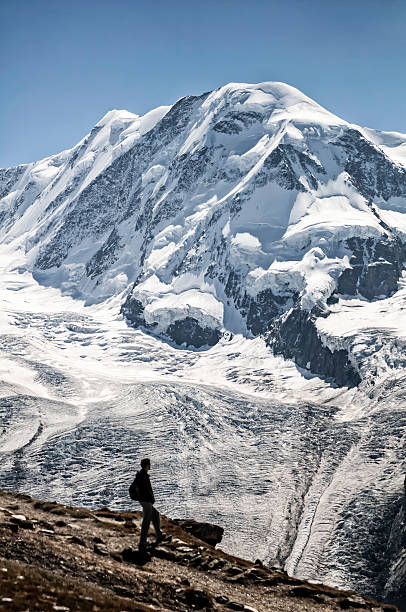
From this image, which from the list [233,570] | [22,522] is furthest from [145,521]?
[22,522]

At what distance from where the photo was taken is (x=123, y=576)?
96.6 ft

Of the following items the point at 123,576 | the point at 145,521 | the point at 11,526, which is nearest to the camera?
the point at 123,576

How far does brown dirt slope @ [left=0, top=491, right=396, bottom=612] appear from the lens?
84.1ft

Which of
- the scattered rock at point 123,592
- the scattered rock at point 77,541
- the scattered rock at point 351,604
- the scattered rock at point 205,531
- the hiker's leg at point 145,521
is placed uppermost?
the hiker's leg at point 145,521

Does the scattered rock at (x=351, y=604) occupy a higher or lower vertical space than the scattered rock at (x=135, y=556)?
higher

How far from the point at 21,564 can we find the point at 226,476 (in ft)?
456

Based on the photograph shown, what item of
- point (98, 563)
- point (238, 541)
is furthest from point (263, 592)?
point (238, 541)

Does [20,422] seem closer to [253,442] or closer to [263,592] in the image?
[253,442]

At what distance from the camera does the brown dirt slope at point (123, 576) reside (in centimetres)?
2562

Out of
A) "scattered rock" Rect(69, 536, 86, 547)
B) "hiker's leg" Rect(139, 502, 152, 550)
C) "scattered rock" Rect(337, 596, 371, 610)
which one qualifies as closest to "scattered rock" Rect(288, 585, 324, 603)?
"scattered rock" Rect(337, 596, 371, 610)

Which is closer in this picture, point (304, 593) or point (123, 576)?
point (123, 576)

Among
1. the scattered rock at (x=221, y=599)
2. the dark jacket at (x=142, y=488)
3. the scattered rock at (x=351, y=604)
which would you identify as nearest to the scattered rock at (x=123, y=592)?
the scattered rock at (x=221, y=599)

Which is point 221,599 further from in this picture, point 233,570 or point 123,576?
point 233,570

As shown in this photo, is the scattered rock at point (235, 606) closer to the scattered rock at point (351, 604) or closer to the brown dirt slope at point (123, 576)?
the brown dirt slope at point (123, 576)
